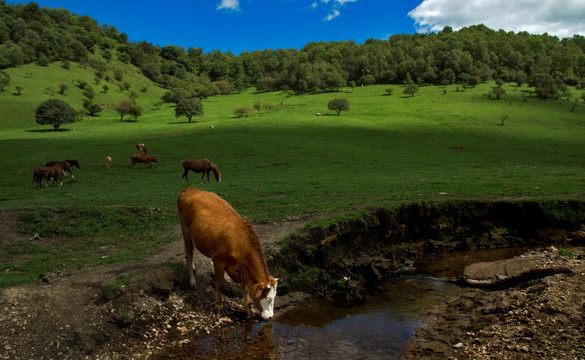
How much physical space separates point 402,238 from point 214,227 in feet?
34.6

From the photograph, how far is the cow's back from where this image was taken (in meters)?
8.29

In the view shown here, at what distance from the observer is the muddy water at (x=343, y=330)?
317 inches

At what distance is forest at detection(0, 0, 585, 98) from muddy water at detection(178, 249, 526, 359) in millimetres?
87391

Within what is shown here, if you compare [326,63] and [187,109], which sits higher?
[326,63]

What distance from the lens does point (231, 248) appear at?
823cm

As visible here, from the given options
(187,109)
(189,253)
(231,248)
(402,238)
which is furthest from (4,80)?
(231,248)

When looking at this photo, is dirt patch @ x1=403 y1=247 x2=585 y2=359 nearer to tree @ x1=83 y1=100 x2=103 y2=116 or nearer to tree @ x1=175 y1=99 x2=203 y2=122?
tree @ x1=175 y1=99 x2=203 y2=122

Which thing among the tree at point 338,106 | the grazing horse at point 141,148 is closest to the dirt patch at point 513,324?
the grazing horse at point 141,148

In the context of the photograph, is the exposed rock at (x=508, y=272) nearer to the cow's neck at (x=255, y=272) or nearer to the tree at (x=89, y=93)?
the cow's neck at (x=255, y=272)

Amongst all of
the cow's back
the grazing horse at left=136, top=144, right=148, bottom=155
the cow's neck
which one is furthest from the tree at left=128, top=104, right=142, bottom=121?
the cow's neck

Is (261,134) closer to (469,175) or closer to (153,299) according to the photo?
(469,175)

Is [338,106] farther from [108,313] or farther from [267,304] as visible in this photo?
[108,313]

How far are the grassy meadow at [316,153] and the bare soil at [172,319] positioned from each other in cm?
230

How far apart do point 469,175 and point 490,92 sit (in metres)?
66.1
